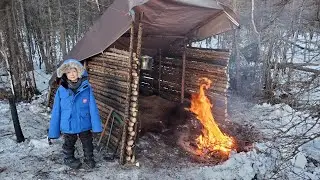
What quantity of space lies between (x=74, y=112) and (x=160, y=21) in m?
3.08

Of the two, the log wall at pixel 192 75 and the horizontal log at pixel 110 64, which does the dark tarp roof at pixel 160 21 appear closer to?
the horizontal log at pixel 110 64

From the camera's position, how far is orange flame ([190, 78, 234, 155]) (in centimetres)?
636

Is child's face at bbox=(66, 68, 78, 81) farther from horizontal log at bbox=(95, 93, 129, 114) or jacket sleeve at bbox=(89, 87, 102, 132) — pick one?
horizontal log at bbox=(95, 93, 129, 114)

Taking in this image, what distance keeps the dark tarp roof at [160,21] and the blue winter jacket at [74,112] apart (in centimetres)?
143

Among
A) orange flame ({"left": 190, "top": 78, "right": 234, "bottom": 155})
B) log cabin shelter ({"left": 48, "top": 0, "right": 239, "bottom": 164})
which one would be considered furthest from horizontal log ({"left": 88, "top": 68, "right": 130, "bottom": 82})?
orange flame ({"left": 190, "top": 78, "right": 234, "bottom": 155})

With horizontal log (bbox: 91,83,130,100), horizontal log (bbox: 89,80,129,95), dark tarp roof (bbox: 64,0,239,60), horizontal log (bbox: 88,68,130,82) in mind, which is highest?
dark tarp roof (bbox: 64,0,239,60)

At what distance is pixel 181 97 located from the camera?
9.31 m

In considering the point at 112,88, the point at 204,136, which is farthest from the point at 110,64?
the point at 204,136

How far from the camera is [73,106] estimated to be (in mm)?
5137

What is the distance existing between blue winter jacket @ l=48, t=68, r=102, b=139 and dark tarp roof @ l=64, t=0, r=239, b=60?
143 centimetres

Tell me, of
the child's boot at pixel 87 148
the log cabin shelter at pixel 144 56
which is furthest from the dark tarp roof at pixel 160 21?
the child's boot at pixel 87 148

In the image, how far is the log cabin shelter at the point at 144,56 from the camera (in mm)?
5633

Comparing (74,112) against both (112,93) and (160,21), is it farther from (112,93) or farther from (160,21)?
(160,21)

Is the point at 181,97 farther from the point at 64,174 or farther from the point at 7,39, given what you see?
the point at 7,39
